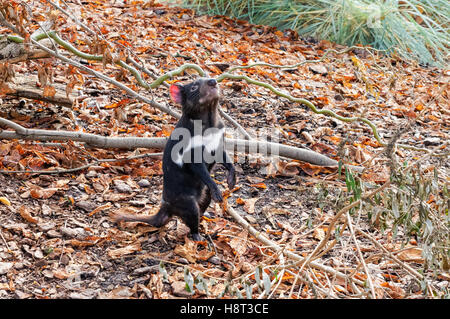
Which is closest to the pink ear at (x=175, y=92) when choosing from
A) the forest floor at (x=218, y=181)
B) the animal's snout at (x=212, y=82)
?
the animal's snout at (x=212, y=82)

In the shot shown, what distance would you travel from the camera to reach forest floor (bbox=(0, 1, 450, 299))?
9.83ft

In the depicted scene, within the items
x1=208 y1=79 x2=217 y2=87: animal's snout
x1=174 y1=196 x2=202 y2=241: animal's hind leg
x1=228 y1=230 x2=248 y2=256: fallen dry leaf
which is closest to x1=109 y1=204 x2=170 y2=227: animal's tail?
x1=174 y1=196 x2=202 y2=241: animal's hind leg

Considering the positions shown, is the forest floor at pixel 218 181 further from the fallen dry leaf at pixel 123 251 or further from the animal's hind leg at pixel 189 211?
the animal's hind leg at pixel 189 211

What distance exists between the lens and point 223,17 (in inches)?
296

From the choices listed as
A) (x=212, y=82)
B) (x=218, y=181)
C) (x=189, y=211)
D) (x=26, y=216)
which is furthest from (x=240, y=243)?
(x=26, y=216)

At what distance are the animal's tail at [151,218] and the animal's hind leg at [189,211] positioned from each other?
0.12 metres

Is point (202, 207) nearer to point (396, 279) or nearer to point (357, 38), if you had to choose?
point (396, 279)

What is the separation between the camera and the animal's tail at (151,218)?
351 centimetres

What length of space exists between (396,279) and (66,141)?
2778 millimetres

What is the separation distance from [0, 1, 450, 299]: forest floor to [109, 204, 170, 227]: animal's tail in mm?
68

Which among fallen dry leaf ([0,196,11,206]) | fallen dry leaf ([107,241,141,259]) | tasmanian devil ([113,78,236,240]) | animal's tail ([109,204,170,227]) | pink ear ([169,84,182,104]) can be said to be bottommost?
fallen dry leaf ([107,241,141,259])

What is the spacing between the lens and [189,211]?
11.2ft

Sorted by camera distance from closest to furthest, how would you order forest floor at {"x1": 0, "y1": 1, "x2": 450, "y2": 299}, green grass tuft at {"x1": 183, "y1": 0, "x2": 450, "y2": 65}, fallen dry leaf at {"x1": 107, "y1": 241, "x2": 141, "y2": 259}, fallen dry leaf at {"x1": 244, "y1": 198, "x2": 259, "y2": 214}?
forest floor at {"x1": 0, "y1": 1, "x2": 450, "y2": 299} < fallen dry leaf at {"x1": 107, "y1": 241, "x2": 141, "y2": 259} < fallen dry leaf at {"x1": 244, "y1": 198, "x2": 259, "y2": 214} < green grass tuft at {"x1": 183, "y1": 0, "x2": 450, "y2": 65}

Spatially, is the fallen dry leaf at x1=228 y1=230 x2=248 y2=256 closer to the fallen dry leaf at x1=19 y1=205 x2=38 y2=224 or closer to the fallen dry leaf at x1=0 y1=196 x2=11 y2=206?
the fallen dry leaf at x1=19 y1=205 x2=38 y2=224
